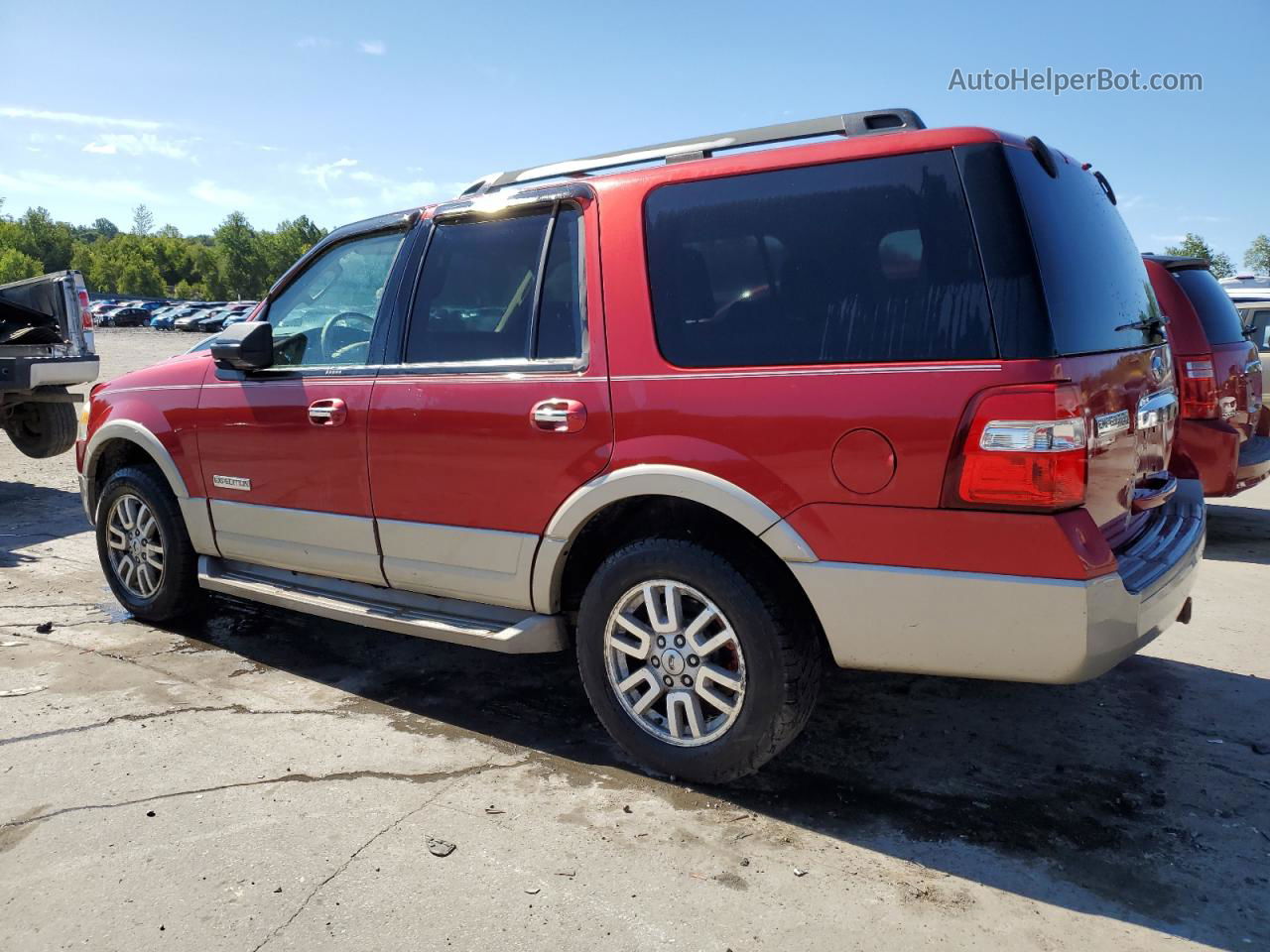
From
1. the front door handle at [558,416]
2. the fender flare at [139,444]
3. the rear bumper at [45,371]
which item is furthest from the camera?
the rear bumper at [45,371]

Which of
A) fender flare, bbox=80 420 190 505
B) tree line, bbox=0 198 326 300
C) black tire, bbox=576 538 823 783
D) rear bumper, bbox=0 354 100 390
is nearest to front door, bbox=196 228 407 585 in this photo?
fender flare, bbox=80 420 190 505

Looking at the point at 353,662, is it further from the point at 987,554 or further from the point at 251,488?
the point at 987,554

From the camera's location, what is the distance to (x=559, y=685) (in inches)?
167

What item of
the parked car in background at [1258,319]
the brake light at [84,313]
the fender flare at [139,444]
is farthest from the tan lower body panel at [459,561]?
the parked car in background at [1258,319]

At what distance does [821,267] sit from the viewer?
293 cm

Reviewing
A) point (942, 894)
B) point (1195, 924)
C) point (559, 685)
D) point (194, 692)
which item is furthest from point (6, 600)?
point (1195, 924)

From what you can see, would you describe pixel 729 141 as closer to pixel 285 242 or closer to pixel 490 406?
pixel 490 406

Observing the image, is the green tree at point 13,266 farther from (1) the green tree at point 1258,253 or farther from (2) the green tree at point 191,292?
(1) the green tree at point 1258,253

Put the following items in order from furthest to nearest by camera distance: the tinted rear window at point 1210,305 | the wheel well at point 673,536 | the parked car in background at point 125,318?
the parked car in background at point 125,318
the tinted rear window at point 1210,305
the wheel well at point 673,536

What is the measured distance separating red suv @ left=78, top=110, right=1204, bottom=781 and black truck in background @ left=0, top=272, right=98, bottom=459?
5.61 meters

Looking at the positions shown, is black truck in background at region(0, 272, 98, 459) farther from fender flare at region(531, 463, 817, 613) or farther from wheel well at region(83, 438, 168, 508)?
fender flare at region(531, 463, 817, 613)

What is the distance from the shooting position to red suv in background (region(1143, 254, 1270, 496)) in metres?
6.12

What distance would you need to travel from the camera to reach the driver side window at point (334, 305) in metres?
4.13

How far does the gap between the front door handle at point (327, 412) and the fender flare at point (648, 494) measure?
3.70ft
